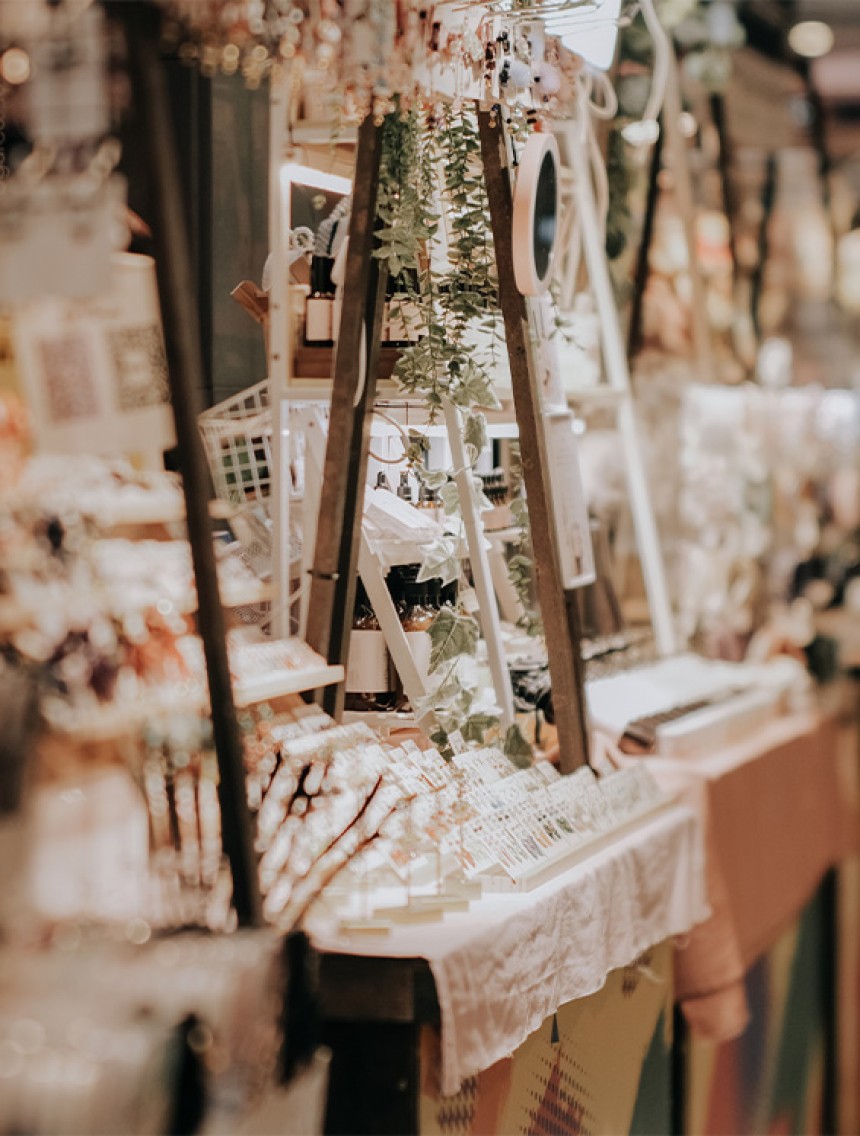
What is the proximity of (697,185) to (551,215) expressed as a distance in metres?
2.73

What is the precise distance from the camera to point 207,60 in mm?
1588

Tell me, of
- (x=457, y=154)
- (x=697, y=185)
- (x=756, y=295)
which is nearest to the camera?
(x=457, y=154)

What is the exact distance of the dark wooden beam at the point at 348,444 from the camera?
2367 millimetres

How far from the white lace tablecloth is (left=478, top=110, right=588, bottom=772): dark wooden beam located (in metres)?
0.24

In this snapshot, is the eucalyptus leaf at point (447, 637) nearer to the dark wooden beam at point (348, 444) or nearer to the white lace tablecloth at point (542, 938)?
the dark wooden beam at point (348, 444)

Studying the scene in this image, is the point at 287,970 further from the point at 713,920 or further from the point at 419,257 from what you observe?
the point at 713,920

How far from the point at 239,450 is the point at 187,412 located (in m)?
0.85

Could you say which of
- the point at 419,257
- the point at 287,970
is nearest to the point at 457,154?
the point at 419,257

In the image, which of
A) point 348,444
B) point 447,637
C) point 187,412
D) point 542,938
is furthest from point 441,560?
point 187,412

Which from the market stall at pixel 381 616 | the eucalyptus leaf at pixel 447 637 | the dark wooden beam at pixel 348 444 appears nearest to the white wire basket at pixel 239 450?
the market stall at pixel 381 616

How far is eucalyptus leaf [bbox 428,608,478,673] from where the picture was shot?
2473 millimetres

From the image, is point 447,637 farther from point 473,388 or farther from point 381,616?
point 473,388

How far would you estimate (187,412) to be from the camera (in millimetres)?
1551

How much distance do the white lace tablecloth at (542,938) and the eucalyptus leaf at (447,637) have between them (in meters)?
0.42
